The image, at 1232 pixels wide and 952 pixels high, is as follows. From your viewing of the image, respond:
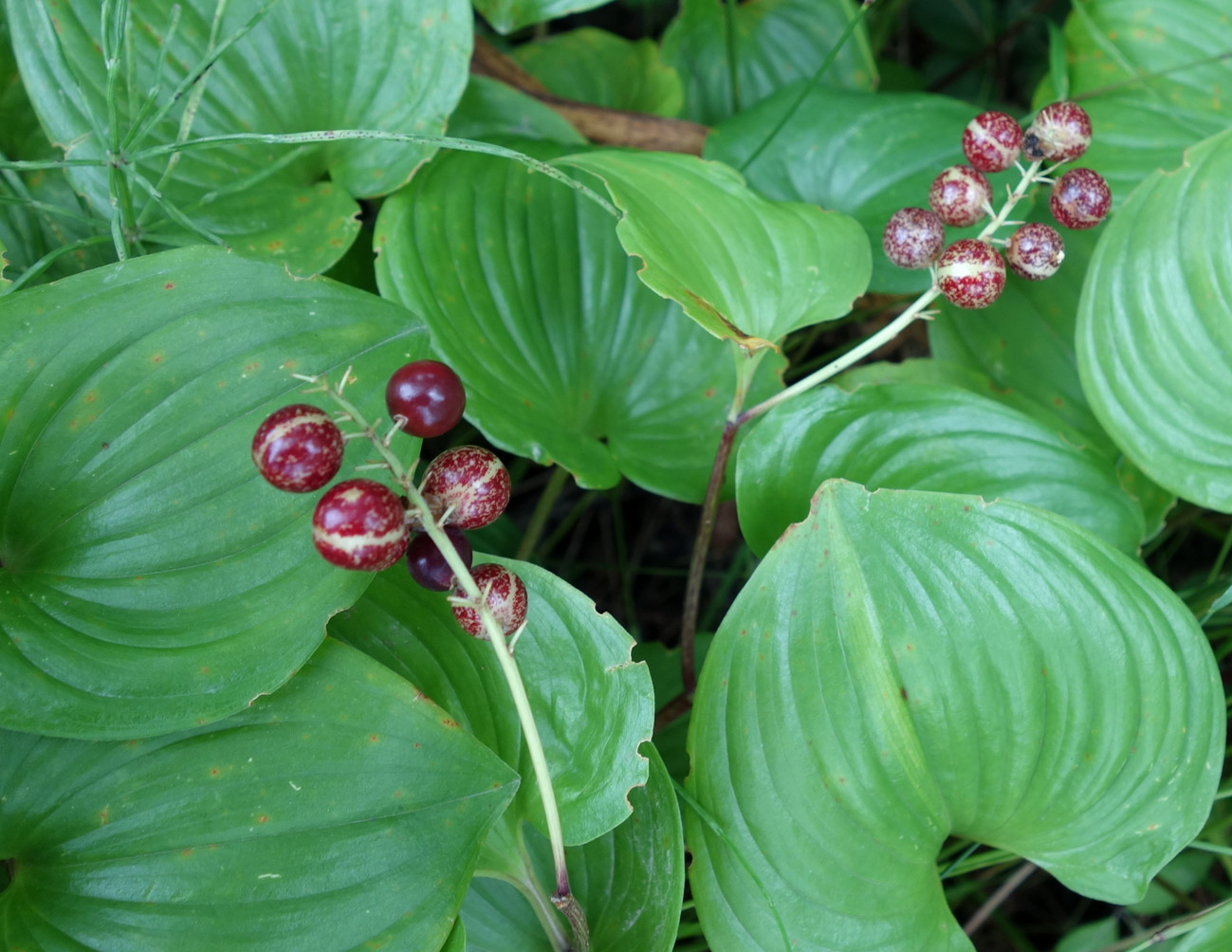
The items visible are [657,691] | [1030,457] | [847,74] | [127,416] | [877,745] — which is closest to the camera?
[127,416]

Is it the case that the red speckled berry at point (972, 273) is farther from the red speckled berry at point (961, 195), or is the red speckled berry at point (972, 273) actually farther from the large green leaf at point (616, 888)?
the large green leaf at point (616, 888)

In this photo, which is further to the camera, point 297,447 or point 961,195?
point 961,195

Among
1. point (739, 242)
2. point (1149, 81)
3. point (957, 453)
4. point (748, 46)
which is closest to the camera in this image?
point (739, 242)

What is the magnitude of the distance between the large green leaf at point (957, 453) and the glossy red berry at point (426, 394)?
0.64m

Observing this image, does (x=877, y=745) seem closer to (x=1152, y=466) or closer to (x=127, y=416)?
(x=1152, y=466)

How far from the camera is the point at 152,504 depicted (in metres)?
0.89

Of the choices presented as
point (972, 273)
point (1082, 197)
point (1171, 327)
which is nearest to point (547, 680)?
point (972, 273)

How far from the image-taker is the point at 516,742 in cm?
104

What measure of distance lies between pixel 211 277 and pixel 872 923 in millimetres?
1049

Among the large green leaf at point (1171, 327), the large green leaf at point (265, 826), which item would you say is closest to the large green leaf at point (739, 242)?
the large green leaf at point (1171, 327)

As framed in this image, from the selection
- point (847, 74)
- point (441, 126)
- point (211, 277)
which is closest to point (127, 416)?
point (211, 277)

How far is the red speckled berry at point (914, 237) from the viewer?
1104 millimetres

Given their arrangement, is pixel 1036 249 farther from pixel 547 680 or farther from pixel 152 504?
pixel 152 504

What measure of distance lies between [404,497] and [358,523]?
112 mm
